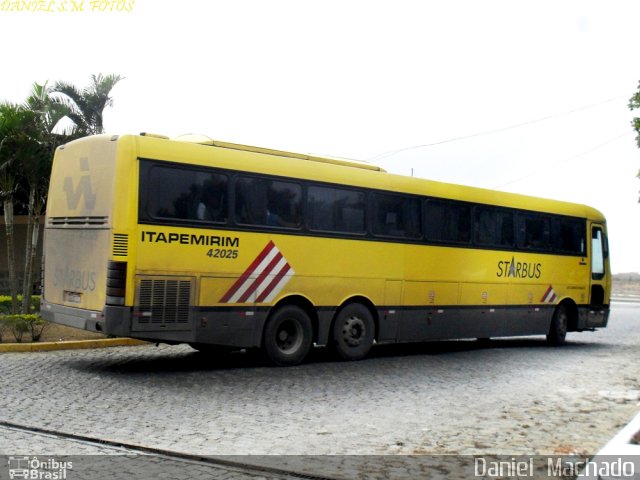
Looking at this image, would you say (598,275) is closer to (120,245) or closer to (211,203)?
(211,203)

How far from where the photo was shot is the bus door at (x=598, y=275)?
21.1 meters

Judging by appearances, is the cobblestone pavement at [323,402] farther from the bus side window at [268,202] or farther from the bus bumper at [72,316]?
the bus side window at [268,202]

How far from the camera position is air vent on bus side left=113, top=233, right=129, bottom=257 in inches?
465

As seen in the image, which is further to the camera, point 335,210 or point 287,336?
point 335,210

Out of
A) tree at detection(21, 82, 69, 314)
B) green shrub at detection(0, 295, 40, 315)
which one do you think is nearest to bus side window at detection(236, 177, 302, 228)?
tree at detection(21, 82, 69, 314)

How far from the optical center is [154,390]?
36.6 ft

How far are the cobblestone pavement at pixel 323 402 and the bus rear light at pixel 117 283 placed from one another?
3.66ft

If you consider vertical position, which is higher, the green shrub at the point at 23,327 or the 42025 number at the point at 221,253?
the 42025 number at the point at 221,253

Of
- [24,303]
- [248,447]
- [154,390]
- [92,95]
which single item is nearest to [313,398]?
[154,390]

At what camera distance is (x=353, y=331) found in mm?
14977

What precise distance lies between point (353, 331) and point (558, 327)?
23.9 ft

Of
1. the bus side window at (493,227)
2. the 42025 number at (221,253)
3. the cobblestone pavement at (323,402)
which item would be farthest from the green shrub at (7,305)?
the bus side window at (493,227)

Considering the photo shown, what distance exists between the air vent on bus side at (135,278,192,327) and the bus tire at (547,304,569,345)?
10593mm

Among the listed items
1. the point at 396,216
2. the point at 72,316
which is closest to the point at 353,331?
the point at 396,216
